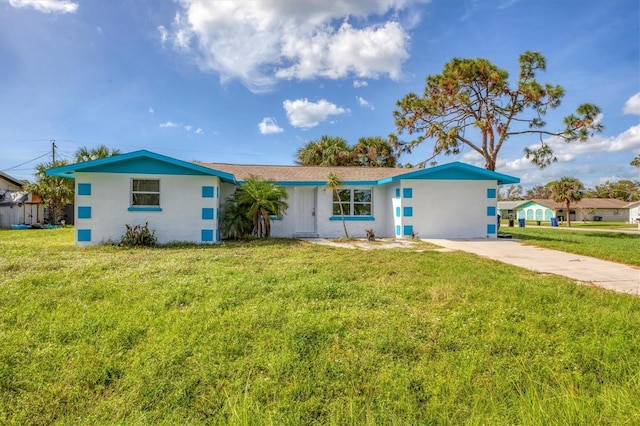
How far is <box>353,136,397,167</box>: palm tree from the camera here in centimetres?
2581

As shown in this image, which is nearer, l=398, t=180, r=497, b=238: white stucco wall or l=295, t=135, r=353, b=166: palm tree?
l=398, t=180, r=497, b=238: white stucco wall

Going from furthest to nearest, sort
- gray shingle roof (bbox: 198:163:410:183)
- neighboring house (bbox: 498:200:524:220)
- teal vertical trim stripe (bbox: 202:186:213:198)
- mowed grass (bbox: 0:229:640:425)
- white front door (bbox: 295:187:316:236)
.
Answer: neighboring house (bbox: 498:200:524:220) < gray shingle roof (bbox: 198:163:410:183) < white front door (bbox: 295:187:316:236) < teal vertical trim stripe (bbox: 202:186:213:198) < mowed grass (bbox: 0:229:640:425)

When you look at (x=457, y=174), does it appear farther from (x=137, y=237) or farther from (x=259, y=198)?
(x=137, y=237)

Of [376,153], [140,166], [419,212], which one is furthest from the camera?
[376,153]

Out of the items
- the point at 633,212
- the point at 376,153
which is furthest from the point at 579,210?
the point at 376,153

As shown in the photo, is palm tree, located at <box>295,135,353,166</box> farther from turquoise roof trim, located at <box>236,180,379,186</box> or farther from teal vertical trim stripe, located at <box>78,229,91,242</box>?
teal vertical trim stripe, located at <box>78,229,91,242</box>

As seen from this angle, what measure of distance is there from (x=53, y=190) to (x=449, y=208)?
75.5 ft

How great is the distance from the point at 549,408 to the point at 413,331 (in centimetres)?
134

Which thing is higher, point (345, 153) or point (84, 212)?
point (345, 153)

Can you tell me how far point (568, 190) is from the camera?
34.3 meters

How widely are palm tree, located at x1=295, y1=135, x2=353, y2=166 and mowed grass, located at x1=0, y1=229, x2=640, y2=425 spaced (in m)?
19.7

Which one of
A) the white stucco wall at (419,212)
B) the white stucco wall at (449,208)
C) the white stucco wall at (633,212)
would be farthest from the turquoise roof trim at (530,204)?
the white stucco wall at (419,212)

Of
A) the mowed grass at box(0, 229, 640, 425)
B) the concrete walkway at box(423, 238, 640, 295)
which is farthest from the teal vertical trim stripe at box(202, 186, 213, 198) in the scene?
the concrete walkway at box(423, 238, 640, 295)

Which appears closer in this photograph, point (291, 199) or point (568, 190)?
point (291, 199)
